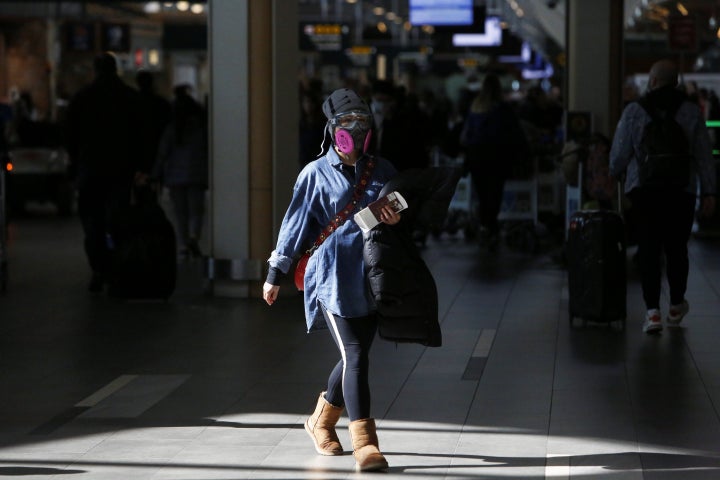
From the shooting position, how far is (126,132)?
43.5 ft

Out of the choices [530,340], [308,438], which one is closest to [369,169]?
[308,438]

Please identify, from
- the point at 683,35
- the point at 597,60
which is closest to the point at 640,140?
the point at 597,60

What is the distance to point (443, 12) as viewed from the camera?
2655 cm

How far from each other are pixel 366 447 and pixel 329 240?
36.0 inches

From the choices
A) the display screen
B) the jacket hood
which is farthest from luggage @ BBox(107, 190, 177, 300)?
the display screen

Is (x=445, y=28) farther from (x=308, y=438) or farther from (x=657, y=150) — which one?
(x=308, y=438)

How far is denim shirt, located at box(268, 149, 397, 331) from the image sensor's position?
21.9 feet

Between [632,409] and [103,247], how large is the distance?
6585 millimetres

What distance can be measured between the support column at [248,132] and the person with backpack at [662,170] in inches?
128

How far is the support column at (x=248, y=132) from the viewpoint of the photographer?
41.7 feet

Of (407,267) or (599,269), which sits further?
(599,269)

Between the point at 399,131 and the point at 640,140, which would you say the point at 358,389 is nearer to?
the point at 640,140

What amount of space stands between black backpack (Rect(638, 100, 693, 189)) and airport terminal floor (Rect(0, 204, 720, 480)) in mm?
1076

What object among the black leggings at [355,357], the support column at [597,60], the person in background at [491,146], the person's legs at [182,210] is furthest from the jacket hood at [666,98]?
the person's legs at [182,210]
